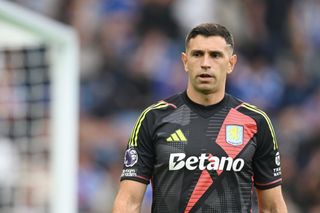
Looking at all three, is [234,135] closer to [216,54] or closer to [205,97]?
[205,97]

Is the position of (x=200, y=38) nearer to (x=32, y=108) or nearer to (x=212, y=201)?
(x=212, y=201)

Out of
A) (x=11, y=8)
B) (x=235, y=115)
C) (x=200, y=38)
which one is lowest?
(x=235, y=115)

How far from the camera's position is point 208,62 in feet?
15.7

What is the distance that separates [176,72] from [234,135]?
22.2ft

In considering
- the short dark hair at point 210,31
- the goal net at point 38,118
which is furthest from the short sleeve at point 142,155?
the goal net at point 38,118

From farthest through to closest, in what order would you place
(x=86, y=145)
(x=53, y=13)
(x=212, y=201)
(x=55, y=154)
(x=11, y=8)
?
1. (x=53, y=13)
2. (x=86, y=145)
3. (x=55, y=154)
4. (x=11, y=8)
5. (x=212, y=201)

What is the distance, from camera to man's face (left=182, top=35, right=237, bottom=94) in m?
4.79

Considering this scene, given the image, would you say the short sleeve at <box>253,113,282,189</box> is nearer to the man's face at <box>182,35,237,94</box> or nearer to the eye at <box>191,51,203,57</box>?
the man's face at <box>182,35,237,94</box>

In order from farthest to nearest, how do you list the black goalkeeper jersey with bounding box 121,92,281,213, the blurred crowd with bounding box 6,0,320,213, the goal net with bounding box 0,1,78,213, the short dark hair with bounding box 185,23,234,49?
the blurred crowd with bounding box 6,0,320,213 → the goal net with bounding box 0,1,78,213 → the short dark hair with bounding box 185,23,234,49 → the black goalkeeper jersey with bounding box 121,92,281,213

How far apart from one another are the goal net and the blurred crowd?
3.19 feet

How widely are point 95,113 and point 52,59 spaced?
6.79ft

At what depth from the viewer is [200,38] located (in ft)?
15.9

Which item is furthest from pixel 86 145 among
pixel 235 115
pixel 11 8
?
pixel 235 115

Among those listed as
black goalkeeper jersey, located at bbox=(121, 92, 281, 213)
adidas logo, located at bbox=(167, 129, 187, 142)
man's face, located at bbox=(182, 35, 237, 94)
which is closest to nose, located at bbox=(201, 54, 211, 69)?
man's face, located at bbox=(182, 35, 237, 94)
